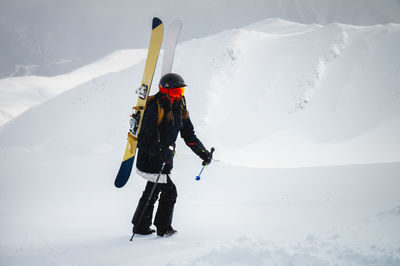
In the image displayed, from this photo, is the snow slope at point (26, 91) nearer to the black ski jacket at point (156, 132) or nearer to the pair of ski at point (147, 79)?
the pair of ski at point (147, 79)

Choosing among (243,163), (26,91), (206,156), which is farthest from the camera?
(26,91)

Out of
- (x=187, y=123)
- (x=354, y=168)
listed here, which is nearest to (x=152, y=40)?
(x=187, y=123)

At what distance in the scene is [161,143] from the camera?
3.33 m

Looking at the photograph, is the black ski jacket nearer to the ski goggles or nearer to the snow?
the ski goggles

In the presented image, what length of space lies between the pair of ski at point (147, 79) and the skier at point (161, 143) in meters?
0.51

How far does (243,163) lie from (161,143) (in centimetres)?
986

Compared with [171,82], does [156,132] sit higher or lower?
lower

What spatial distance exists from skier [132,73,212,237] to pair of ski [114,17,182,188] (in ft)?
1.66

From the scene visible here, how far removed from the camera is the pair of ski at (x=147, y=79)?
12.5ft

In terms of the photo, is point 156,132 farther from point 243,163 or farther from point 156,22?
point 243,163

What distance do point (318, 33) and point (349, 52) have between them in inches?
165

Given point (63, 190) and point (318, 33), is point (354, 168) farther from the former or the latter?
point (318, 33)

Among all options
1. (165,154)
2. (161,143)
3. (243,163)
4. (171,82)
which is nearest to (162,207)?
(165,154)

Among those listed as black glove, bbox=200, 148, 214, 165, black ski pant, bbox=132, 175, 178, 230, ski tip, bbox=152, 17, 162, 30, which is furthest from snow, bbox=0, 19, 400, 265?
ski tip, bbox=152, 17, 162, 30
